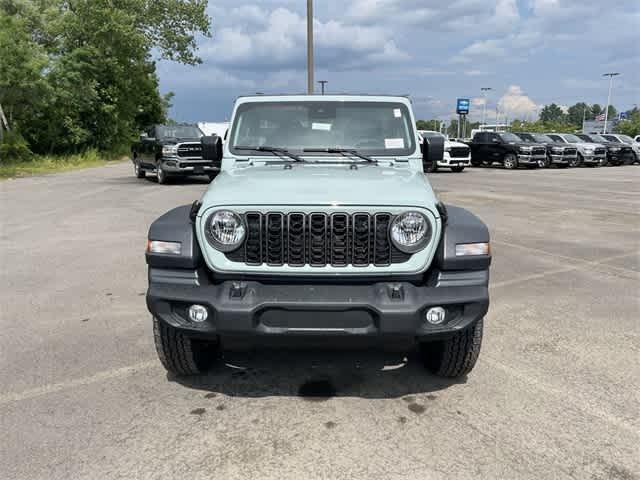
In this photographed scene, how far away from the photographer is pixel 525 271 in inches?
260

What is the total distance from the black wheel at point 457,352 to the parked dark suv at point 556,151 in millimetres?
25834

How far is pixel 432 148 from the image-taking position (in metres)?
4.42

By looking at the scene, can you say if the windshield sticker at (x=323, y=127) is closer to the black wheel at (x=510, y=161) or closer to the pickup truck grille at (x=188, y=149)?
the pickup truck grille at (x=188, y=149)

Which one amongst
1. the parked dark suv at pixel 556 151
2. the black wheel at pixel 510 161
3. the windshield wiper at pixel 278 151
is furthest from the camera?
the parked dark suv at pixel 556 151

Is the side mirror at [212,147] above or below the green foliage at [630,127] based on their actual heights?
below

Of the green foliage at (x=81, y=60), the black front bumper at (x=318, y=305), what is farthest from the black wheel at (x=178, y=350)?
the green foliage at (x=81, y=60)

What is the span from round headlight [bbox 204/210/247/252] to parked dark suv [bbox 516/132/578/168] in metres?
26.6

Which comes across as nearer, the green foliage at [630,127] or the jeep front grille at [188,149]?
the jeep front grille at [188,149]

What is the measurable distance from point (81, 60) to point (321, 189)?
33.6 meters

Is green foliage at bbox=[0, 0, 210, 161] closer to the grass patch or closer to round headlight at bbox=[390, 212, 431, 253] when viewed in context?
the grass patch

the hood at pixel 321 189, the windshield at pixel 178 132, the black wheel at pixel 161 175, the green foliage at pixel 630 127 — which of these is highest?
the green foliage at pixel 630 127

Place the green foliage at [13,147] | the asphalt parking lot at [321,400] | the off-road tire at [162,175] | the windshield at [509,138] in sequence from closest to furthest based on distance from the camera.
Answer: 1. the asphalt parking lot at [321,400]
2. the off-road tire at [162,175]
3. the green foliage at [13,147]
4. the windshield at [509,138]

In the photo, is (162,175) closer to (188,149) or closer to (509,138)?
(188,149)

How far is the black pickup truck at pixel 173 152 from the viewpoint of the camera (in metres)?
16.5
